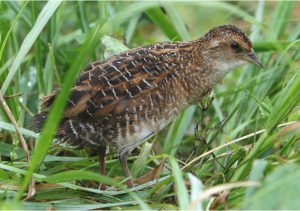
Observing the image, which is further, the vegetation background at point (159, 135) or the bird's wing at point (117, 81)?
the bird's wing at point (117, 81)

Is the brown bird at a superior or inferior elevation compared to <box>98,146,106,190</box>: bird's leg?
superior

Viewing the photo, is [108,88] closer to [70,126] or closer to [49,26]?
[70,126]

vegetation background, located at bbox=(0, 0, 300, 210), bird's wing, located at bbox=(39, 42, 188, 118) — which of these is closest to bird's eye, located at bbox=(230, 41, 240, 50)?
vegetation background, located at bbox=(0, 0, 300, 210)

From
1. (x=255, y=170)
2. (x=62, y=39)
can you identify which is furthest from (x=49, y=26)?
(x=255, y=170)

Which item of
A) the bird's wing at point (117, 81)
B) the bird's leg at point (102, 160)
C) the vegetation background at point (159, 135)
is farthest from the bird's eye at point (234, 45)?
the bird's leg at point (102, 160)

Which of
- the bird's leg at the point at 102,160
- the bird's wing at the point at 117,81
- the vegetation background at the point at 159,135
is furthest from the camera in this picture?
the bird's leg at the point at 102,160

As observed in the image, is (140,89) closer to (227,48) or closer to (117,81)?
(117,81)

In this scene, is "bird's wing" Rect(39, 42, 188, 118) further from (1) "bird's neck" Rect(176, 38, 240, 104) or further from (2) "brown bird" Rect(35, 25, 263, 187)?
(1) "bird's neck" Rect(176, 38, 240, 104)

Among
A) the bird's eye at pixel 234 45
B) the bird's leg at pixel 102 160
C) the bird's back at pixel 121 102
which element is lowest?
the bird's leg at pixel 102 160

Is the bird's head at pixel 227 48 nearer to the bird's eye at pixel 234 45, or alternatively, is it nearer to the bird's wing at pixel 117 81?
the bird's eye at pixel 234 45
